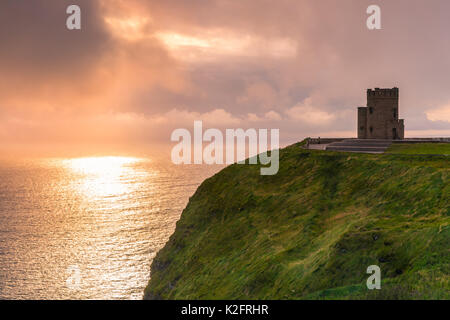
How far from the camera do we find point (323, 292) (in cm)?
2147

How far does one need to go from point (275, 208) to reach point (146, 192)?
436ft

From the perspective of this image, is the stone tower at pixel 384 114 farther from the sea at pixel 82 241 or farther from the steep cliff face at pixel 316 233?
the sea at pixel 82 241

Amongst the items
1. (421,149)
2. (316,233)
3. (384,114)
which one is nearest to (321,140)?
(384,114)

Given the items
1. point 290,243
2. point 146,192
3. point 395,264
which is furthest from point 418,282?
point 146,192

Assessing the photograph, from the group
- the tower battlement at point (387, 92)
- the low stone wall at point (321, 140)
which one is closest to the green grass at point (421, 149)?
the low stone wall at point (321, 140)

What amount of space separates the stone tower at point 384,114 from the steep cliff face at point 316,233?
2352 cm

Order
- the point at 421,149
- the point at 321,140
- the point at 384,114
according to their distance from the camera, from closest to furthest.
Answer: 1. the point at 421,149
2. the point at 384,114
3. the point at 321,140

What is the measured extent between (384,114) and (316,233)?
48.5m

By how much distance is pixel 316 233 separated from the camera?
3378 centimetres

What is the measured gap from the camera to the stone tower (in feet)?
234

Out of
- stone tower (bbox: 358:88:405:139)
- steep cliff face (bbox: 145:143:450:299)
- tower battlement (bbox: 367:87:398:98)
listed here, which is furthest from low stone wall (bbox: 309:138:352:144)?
tower battlement (bbox: 367:87:398:98)

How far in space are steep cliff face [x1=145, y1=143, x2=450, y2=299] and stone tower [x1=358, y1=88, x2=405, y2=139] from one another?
2352 centimetres

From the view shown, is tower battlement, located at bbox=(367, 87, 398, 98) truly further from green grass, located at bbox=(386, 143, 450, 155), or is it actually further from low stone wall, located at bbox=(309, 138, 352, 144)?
green grass, located at bbox=(386, 143, 450, 155)

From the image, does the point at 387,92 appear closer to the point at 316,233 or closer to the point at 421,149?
the point at 421,149
